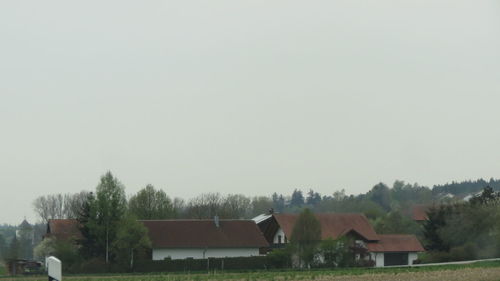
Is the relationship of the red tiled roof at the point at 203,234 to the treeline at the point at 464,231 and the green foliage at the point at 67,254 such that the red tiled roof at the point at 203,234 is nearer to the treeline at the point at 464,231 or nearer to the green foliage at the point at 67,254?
the green foliage at the point at 67,254

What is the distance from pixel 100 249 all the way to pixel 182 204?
5524cm

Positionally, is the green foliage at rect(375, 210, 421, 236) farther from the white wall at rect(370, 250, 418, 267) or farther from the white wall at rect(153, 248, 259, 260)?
the white wall at rect(153, 248, 259, 260)

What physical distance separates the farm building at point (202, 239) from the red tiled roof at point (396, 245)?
1201 cm

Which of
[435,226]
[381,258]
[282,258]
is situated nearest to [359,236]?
[381,258]

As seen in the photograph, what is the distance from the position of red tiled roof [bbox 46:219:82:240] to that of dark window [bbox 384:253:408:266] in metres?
31.4

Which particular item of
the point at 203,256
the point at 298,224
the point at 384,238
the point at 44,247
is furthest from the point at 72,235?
the point at 384,238

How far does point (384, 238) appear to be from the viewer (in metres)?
74.8

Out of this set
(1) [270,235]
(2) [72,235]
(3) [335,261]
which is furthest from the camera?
(1) [270,235]

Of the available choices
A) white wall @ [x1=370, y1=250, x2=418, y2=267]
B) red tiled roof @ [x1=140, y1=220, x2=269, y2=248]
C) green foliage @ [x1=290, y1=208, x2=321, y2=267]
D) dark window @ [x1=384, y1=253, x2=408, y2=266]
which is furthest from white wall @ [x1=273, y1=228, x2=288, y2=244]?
green foliage @ [x1=290, y1=208, x2=321, y2=267]

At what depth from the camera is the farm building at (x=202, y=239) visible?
66.2m

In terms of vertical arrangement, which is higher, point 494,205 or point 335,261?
point 494,205

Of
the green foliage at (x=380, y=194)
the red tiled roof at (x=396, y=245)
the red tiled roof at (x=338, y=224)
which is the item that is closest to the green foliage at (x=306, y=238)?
the red tiled roof at (x=338, y=224)

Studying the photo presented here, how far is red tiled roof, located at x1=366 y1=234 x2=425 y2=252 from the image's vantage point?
7231cm

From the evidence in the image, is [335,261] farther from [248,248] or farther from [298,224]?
[248,248]
